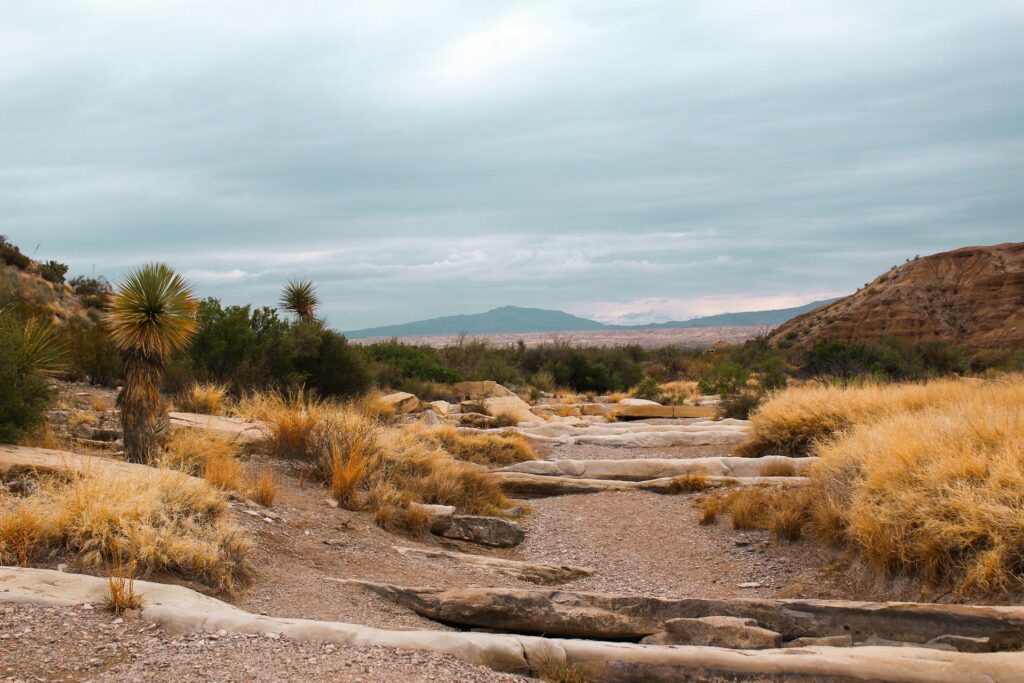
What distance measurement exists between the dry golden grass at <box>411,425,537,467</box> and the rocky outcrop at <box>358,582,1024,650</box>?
7.28m

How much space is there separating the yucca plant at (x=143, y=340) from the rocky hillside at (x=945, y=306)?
47.4 meters

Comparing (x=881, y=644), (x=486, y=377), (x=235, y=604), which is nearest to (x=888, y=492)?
Result: (x=881, y=644)

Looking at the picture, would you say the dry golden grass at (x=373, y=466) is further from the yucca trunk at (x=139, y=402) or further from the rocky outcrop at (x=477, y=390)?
the rocky outcrop at (x=477, y=390)

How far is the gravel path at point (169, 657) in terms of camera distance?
16.0ft

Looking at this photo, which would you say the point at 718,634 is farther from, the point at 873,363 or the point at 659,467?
the point at 873,363

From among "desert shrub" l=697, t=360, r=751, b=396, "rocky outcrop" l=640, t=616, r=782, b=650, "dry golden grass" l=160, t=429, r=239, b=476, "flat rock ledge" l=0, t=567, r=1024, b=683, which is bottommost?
"rocky outcrop" l=640, t=616, r=782, b=650

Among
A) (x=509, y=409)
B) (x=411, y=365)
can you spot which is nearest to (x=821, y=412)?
(x=509, y=409)

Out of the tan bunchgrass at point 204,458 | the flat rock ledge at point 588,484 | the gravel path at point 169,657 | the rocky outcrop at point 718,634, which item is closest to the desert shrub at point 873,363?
the flat rock ledge at point 588,484

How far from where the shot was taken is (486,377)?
95.8 feet

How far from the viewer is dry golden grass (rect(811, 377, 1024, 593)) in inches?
274

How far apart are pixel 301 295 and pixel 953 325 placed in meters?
45.5

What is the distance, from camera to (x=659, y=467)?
13312 mm

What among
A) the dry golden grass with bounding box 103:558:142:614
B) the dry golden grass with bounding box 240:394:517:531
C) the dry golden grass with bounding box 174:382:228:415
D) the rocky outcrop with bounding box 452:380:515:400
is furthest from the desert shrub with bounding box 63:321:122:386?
the dry golden grass with bounding box 103:558:142:614

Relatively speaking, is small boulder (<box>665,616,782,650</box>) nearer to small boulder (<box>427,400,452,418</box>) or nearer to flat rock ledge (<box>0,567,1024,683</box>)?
flat rock ledge (<box>0,567,1024,683</box>)
